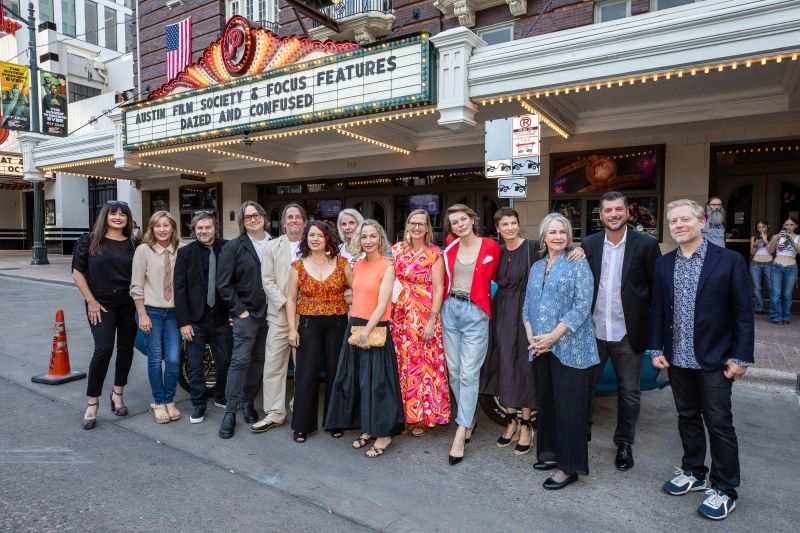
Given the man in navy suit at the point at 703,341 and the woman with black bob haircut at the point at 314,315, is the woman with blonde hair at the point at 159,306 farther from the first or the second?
the man in navy suit at the point at 703,341

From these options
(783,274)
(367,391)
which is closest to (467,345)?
(367,391)

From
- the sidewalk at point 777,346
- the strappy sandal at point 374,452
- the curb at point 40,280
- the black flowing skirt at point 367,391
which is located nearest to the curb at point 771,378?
the sidewalk at point 777,346

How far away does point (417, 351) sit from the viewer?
3.96 m

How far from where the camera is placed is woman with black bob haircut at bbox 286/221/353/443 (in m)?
4.01

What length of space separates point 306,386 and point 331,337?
1.43ft

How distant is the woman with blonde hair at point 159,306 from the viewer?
4.31m

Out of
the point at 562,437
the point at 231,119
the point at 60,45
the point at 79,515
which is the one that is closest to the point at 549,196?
the point at 231,119

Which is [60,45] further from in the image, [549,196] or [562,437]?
[562,437]

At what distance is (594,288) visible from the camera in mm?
3426

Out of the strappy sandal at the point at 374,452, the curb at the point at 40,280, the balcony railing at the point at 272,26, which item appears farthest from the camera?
the balcony railing at the point at 272,26

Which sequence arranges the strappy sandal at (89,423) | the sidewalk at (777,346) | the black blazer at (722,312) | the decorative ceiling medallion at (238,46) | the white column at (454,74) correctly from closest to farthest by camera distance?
1. the black blazer at (722,312)
2. the strappy sandal at (89,423)
3. the sidewalk at (777,346)
4. the white column at (454,74)
5. the decorative ceiling medallion at (238,46)

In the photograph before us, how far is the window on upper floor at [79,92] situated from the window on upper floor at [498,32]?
23316 mm

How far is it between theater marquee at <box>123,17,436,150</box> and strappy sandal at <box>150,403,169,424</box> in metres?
5.83

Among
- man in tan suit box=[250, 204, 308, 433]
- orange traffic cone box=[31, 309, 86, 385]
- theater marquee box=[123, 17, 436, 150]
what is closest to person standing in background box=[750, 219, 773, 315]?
theater marquee box=[123, 17, 436, 150]
